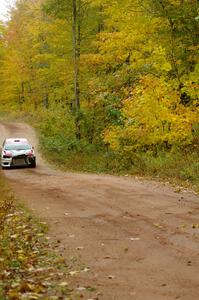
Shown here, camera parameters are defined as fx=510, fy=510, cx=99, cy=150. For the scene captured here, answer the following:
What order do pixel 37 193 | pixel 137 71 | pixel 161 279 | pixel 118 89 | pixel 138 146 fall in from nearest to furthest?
pixel 161 279 < pixel 37 193 < pixel 138 146 < pixel 137 71 < pixel 118 89

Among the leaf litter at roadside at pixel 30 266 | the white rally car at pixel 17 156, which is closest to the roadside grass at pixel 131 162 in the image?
the white rally car at pixel 17 156

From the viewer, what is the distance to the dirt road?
7.46 metres

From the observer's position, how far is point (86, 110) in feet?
104

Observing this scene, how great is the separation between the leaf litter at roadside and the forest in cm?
774

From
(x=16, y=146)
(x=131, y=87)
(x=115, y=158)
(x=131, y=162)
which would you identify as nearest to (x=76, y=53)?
(x=16, y=146)

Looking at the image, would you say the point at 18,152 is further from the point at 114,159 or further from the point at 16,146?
the point at 114,159

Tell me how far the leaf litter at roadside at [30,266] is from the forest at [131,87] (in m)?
7.74

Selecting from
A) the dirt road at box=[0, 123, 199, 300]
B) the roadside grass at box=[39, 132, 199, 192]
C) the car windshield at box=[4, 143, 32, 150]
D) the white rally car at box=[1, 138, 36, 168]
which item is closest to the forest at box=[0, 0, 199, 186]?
the roadside grass at box=[39, 132, 199, 192]

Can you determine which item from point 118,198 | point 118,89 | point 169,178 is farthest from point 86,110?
point 118,198

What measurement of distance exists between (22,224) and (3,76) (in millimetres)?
46948

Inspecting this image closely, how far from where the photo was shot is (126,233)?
34.1ft

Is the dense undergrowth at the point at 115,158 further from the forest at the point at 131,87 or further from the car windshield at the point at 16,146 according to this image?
the car windshield at the point at 16,146

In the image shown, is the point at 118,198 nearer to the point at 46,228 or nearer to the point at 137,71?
the point at 46,228

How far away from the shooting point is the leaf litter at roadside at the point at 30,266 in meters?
6.96
